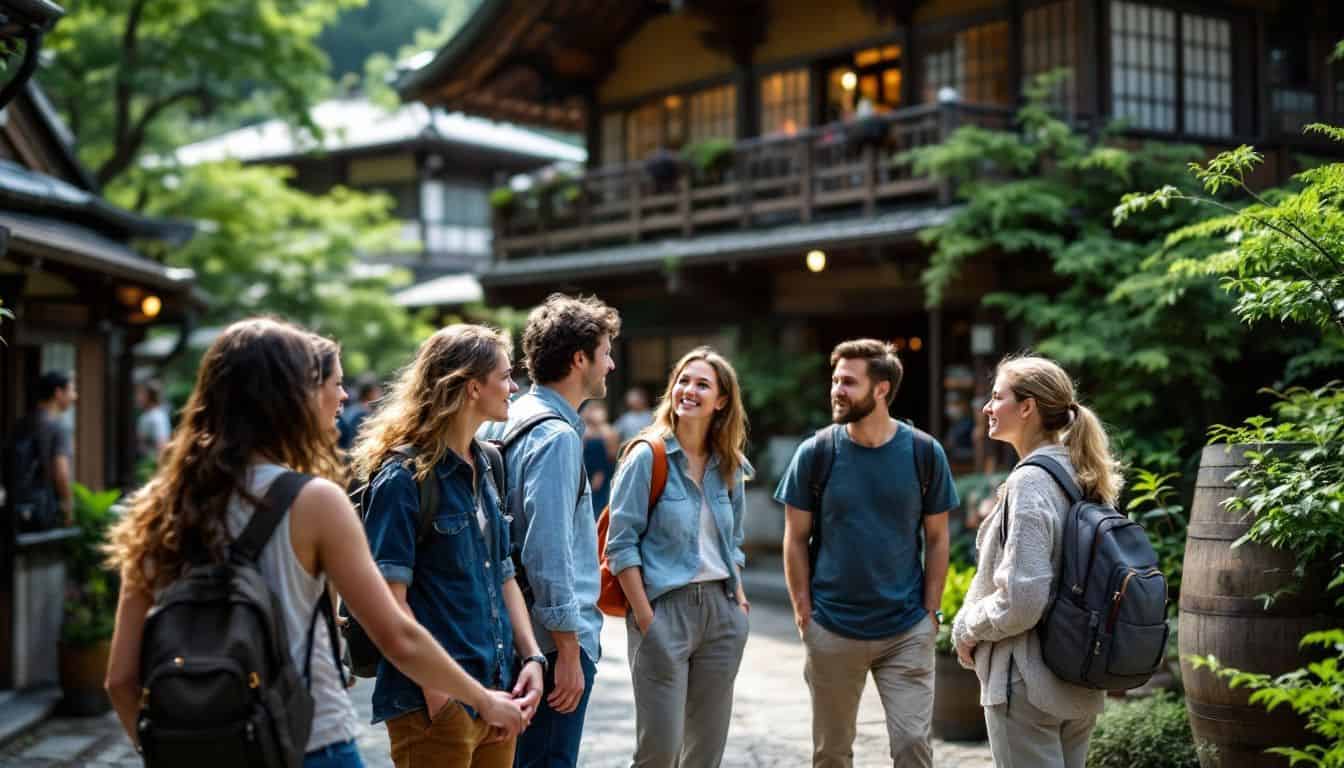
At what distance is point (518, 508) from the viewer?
A: 431 cm

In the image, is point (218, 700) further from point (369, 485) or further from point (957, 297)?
point (957, 297)

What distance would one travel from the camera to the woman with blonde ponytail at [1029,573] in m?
4.41

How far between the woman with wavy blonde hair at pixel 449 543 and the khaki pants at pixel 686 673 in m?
1.03

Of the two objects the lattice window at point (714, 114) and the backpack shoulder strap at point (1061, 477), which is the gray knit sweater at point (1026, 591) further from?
the lattice window at point (714, 114)

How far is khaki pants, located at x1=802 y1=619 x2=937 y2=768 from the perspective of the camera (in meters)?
5.32

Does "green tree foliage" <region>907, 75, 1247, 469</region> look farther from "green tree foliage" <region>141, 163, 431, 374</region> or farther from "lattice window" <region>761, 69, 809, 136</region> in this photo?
"green tree foliage" <region>141, 163, 431, 374</region>

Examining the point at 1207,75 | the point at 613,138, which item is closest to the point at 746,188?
the point at 613,138

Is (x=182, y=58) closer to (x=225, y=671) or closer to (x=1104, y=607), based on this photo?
(x=1104, y=607)

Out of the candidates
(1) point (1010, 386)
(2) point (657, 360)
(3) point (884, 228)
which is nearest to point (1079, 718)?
(1) point (1010, 386)

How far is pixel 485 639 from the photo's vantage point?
3805 mm

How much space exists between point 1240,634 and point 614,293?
49.6ft

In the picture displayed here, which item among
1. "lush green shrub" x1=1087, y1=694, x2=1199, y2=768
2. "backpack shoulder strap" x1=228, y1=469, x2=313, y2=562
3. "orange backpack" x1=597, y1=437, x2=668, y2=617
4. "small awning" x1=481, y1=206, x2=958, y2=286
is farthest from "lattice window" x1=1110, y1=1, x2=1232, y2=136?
"backpack shoulder strap" x1=228, y1=469, x2=313, y2=562

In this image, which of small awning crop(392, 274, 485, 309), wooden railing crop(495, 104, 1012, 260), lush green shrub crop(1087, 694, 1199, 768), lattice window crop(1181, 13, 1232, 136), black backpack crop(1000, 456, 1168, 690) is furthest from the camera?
small awning crop(392, 274, 485, 309)

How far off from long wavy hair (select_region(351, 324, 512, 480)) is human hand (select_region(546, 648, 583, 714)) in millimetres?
819
